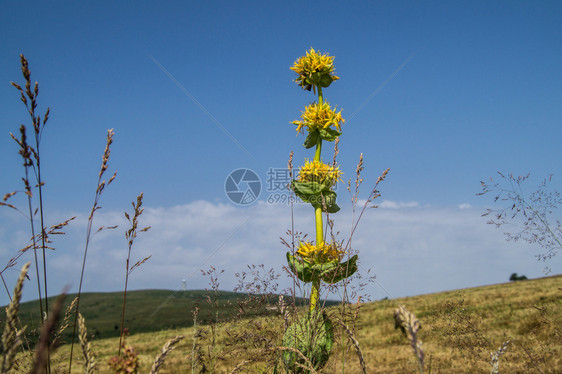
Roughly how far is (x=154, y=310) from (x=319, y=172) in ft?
172

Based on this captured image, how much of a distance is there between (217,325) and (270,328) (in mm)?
584

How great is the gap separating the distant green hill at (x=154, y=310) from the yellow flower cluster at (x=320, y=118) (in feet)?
7.19

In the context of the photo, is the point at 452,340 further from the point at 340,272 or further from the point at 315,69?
the point at 315,69

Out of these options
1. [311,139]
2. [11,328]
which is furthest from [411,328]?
[311,139]

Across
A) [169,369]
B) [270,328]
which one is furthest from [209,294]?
[169,369]

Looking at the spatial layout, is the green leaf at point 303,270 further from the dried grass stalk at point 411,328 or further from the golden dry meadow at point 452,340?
the dried grass stalk at point 411,328

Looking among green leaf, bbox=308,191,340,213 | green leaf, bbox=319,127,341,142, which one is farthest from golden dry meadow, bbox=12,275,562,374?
green leaf, bbox=319,127,341,142

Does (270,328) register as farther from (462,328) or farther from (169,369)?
(169,369)

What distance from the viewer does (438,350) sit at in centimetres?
1049

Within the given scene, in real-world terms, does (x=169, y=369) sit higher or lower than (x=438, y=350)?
lower

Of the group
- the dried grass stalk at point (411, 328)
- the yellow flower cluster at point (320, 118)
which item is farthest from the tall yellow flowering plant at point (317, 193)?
the dried grass stalk at point (411, 328)

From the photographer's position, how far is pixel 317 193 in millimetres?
4812

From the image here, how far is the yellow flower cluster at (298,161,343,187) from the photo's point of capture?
4805mm

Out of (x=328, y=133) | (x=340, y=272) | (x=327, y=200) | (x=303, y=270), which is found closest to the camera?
(x=340, y=272)
